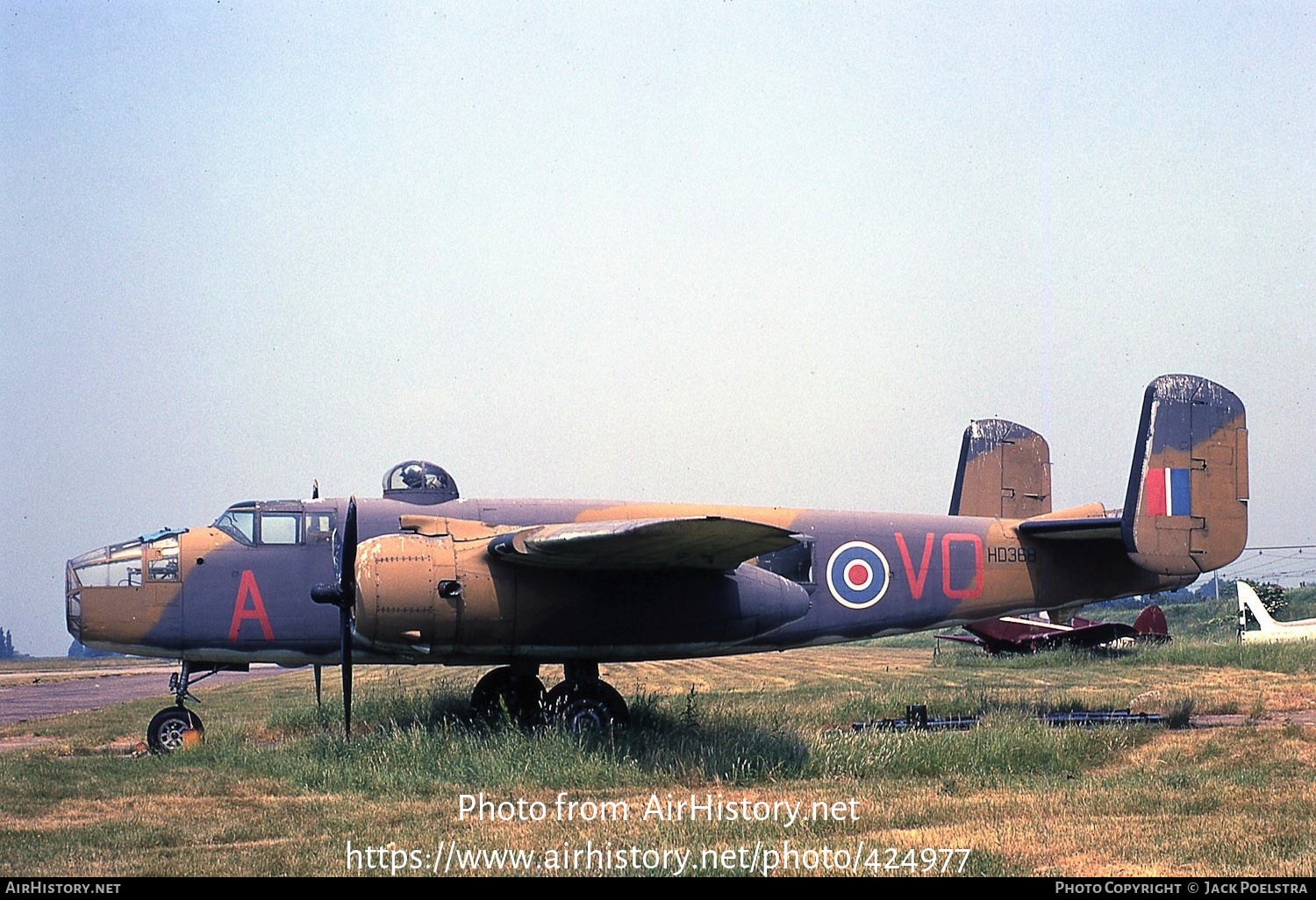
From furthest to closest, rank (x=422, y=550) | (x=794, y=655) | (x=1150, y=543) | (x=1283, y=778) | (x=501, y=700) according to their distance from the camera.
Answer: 1. (x=794, y=655)
2. (x=1150, y=543)
3. (x=501, y=700)
4. (x=422, y=550)
5. (x=1283, y=778)

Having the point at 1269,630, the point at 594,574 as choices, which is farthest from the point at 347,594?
the point at 1269,630

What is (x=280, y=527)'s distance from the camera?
1436 cm

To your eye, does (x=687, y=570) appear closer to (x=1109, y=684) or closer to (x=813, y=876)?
(x=813, y=876)

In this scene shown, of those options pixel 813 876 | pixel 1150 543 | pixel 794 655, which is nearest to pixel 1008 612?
pixel 1150 543

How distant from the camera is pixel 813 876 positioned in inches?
308

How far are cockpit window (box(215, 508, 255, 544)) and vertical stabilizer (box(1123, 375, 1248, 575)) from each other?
1065 centimetres

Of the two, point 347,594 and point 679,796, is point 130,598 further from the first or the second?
point 679,796

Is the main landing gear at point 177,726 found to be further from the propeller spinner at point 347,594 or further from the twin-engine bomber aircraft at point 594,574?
the propeller spinner at point 347,594

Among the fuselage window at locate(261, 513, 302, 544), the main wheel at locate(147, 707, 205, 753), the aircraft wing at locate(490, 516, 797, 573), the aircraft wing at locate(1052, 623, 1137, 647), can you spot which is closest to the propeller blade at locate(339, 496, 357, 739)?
the fuselage window at locate(261, 513, 302, 544)

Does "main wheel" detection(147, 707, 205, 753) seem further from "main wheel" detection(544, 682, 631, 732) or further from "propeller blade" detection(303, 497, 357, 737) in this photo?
"main wheel" detection(544, 682, 631, 732)

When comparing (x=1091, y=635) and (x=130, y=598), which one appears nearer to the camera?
(x=130, y=598)

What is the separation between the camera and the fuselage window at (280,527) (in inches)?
563

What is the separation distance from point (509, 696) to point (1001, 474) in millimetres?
8563
